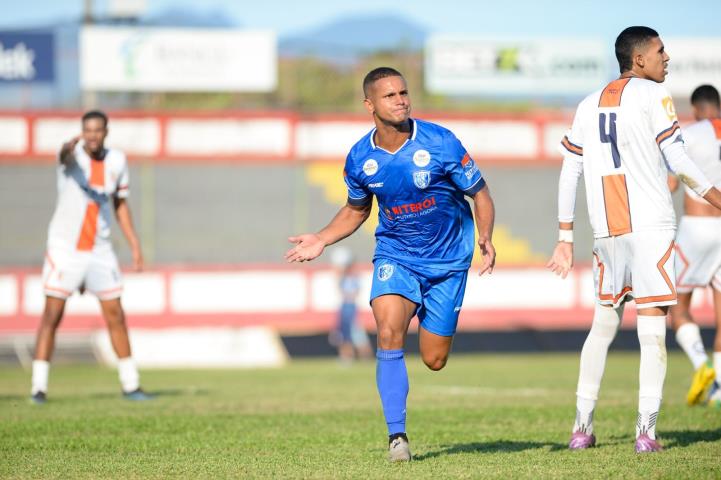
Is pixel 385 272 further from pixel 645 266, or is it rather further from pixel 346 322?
pixel 346 322

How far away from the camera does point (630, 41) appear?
25.7 feet

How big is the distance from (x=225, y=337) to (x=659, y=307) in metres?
19.5

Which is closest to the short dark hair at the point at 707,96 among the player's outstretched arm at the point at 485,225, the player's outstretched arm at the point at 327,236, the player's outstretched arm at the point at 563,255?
the player's outstretched arm at the point at 563,255

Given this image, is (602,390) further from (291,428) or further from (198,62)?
(198,62)

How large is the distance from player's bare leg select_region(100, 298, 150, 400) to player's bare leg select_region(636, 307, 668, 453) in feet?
18.7

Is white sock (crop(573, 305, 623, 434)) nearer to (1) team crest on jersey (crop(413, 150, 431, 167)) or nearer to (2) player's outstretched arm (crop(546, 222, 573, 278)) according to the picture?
(2) player's outstretched arm (crop(546, 222, 573, 278))

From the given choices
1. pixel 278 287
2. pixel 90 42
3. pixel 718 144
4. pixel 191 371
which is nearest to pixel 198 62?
pixel 90 42

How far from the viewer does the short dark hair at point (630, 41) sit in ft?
25.5

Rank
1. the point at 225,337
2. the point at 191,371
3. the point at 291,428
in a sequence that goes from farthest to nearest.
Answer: the point at 225,337, the point at 191,371, the point at 291,428

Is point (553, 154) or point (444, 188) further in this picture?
point (553, 154)

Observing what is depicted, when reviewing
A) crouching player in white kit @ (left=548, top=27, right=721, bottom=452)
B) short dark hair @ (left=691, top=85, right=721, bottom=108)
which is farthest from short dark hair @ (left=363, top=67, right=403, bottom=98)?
short dark hair @ (left=691, top=85, right=721, bottom=108)

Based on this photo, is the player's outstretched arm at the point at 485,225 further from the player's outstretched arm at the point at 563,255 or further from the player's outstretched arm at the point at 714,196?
the player's outstretched arm at the point at 714,196

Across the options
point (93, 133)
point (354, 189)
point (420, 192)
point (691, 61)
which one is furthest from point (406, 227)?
point (691, 61)

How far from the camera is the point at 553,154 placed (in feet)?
113
